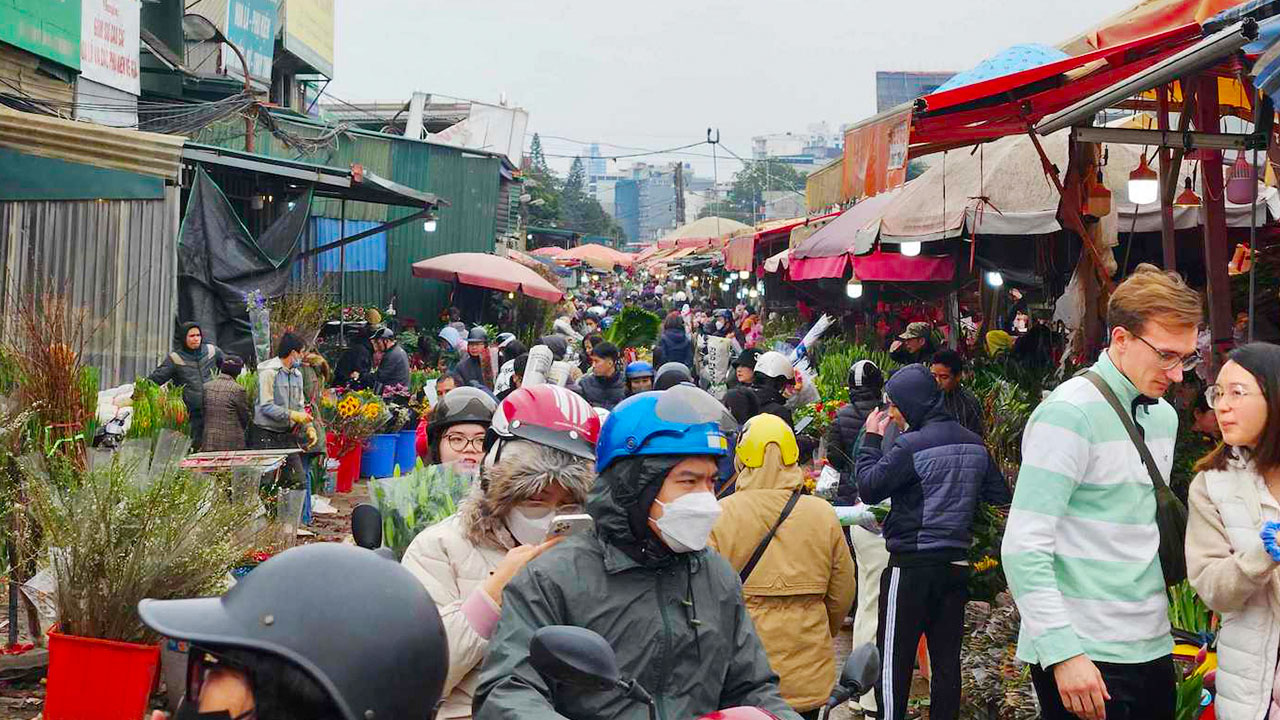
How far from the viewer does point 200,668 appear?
186 cm

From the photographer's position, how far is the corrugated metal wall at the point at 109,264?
1127 centimetres

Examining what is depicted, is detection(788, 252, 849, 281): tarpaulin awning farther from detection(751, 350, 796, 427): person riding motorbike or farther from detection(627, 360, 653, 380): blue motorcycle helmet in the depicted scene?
detection(751, 350, 796, 427): person riding motorbike

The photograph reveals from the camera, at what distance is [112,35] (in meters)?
16.9

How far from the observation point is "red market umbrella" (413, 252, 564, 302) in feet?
76.7

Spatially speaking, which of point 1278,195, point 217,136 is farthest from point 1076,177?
point 217,136


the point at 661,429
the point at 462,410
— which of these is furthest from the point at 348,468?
the point at 661,429

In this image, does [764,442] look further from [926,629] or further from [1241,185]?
[1241,185]

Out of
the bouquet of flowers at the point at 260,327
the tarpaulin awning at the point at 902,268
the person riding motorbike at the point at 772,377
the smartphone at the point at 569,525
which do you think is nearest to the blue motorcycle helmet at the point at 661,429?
the smartphone at the point at 569,525

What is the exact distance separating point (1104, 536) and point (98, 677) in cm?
458

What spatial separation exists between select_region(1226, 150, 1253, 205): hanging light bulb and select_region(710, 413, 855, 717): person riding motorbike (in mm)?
5490

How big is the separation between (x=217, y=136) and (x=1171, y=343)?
18.4 metres

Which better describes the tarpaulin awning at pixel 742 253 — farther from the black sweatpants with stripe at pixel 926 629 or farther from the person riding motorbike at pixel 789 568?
the person riding motorbike at pixel 789 568

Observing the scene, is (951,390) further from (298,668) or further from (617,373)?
(298,668)

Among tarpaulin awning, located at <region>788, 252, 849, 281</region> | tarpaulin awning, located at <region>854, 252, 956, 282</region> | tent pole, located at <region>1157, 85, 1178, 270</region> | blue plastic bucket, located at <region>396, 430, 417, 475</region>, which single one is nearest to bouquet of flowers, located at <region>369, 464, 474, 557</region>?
tent pole, located at <region>1157, 85, 1178, 270</region>
